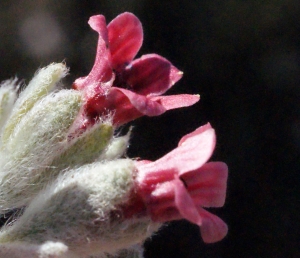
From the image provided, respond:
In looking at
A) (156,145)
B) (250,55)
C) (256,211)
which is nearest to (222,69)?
(250,55)

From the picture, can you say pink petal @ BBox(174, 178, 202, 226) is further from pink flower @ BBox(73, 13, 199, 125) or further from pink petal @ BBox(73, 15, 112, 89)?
pink petal @ BBox(73, 15, 112, 89)

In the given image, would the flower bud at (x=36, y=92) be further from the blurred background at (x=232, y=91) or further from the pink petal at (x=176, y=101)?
the blurred background at (x=232, y=91)

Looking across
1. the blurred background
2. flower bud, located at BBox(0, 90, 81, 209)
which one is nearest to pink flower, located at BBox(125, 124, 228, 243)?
flower bud, located at BBox(0, 90, 81, 209)

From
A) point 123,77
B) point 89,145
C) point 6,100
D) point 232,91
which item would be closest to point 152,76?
point 123,77

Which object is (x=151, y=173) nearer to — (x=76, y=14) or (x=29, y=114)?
(x=29, y=114)

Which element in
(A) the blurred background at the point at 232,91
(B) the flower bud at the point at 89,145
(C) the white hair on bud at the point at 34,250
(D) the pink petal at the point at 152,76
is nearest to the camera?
(C) the white hair on bud at the point at 34,250

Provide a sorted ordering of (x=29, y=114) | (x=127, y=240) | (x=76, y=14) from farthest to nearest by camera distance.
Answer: (x=76, y=14)
(x=29, y=114)
(x=127, y=240)

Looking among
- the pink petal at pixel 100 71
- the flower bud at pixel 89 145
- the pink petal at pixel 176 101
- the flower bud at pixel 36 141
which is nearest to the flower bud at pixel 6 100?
the flower bud at pixel 36 141

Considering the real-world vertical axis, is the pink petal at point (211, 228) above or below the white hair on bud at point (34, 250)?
below
